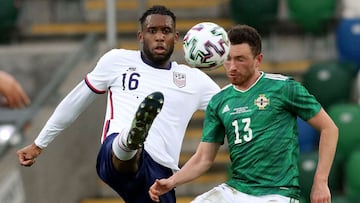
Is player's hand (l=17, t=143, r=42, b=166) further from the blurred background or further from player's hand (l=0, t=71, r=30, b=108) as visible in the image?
the blurred background

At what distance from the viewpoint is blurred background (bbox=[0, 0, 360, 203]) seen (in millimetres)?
12664

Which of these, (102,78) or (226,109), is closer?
(226,109)

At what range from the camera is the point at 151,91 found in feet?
28.8

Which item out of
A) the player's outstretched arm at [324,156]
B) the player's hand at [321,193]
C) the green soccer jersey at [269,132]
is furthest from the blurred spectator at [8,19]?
the player's hand at [321,193]

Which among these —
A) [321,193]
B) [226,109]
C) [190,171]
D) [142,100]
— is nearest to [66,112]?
[142,100]

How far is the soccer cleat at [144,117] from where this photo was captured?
26.1 feet

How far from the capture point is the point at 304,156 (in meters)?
12.8

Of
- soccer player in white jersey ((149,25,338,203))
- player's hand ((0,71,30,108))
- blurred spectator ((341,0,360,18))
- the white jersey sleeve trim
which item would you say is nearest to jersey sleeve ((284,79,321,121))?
soccer player in white jersey ((149,25,338,203))

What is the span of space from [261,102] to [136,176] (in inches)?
49.9

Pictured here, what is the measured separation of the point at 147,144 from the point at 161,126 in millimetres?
162

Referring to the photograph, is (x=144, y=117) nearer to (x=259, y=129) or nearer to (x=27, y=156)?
(x=259, y=129)

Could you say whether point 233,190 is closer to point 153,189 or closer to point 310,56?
point 153,189

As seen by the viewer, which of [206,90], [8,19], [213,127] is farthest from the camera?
[8,19]

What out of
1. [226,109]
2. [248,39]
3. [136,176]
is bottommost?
[136,176]
